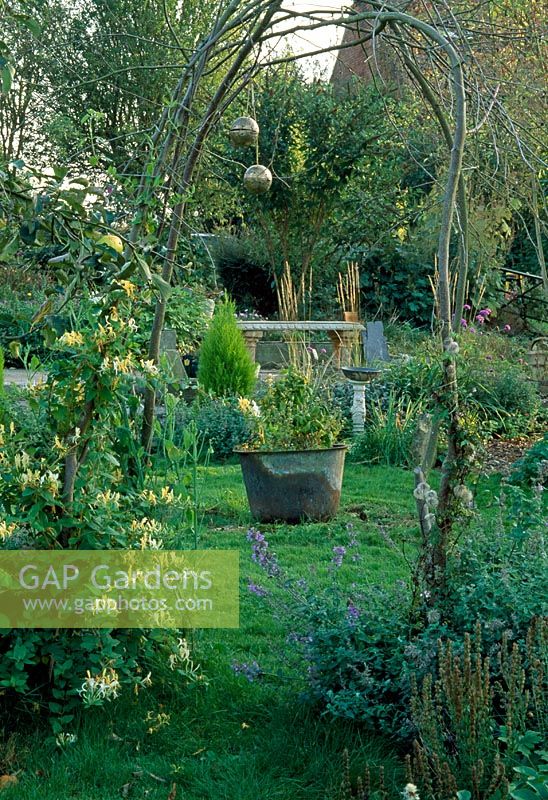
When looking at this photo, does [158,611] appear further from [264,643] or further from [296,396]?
[296,396]

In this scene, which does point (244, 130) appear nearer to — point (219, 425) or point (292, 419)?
point (292, 419)

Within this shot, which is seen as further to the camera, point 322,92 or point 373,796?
point 322,92

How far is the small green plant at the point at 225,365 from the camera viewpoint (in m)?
8.16

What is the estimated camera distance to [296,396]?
5488 mm

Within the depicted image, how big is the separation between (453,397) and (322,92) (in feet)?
40.9

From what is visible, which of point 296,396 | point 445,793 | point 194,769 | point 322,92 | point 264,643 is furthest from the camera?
point 322,92

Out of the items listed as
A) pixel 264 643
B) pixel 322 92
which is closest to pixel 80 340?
pixel 264 643

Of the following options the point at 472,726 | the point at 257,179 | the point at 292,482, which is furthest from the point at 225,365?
the point at 472,726

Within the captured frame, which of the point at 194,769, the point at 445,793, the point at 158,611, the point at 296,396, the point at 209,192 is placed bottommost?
the point at 194,769

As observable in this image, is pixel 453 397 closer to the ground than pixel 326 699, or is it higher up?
higher up

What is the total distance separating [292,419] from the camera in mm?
5270

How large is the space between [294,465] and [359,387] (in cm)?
250

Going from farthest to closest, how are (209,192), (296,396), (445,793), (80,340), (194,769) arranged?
(209,192) < (296,396) < (80,340) < (194,769) < (445,793)

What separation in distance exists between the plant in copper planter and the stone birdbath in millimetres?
1963
